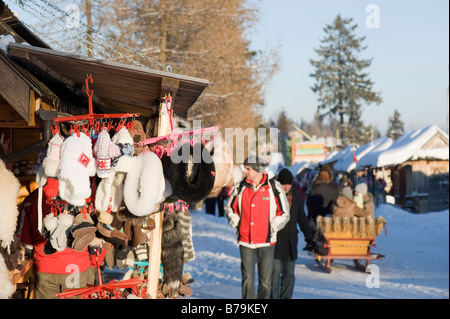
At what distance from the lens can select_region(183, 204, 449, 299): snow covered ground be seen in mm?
9456

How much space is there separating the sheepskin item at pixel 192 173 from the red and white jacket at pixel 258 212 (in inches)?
137

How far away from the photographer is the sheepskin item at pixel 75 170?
3945mm

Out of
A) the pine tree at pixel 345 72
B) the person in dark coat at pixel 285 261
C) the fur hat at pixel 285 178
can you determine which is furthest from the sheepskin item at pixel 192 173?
the pine tree at pixel 345 72

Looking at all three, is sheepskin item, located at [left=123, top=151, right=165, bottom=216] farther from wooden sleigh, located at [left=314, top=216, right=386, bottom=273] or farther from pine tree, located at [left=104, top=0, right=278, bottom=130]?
pine tree, located at [left=104, top=0, right=278, bottom=130]

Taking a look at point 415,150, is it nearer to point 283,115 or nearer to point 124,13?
point 124,13

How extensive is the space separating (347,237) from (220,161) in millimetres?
7806

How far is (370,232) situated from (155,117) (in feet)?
24.3

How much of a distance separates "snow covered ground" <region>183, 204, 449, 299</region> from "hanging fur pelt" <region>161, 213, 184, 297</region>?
3.37 meters

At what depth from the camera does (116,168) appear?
4.20 metres

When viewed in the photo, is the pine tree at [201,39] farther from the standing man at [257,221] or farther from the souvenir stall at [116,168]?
the souvenir stall at [116,168]

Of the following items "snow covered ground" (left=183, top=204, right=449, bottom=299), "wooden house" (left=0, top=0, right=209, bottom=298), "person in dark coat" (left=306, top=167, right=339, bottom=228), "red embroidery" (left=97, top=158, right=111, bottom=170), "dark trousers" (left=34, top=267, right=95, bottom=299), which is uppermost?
"wooden house" (left=0, top=0, right=209, bottom=298)

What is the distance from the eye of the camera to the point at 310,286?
10.1 metres

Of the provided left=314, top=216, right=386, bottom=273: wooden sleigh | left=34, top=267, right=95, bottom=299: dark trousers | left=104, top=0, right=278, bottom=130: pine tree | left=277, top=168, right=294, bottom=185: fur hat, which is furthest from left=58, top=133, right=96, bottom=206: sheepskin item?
left=104, top=0, right=278, bottom=130: pine tree
